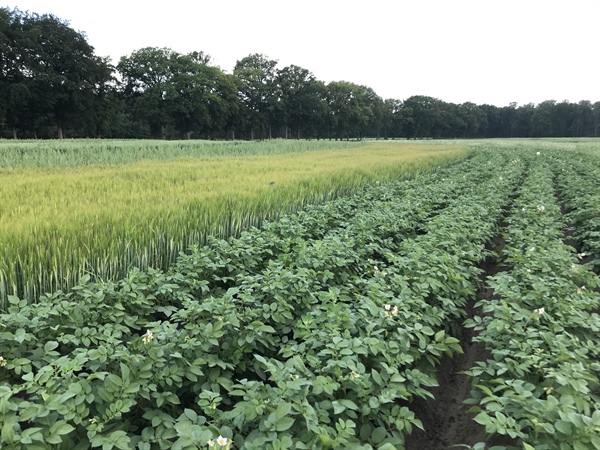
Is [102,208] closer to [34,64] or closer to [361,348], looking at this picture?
[361,348]

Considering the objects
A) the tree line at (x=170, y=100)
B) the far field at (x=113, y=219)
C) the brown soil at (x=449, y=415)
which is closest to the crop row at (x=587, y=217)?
the brown soil at (x=449, y=415)

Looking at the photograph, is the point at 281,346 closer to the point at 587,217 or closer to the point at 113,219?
the point at 113,219

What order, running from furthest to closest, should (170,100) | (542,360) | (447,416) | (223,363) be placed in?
(170,100), (447,416), (542,360), (223,363)

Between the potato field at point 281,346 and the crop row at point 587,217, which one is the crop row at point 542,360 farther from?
the crop row at point 587,217

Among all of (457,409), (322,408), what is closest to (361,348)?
(322,408)

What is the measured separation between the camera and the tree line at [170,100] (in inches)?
1718

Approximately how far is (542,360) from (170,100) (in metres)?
59.0

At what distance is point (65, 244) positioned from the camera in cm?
347

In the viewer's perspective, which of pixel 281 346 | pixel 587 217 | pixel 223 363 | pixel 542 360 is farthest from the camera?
pixel 587 217

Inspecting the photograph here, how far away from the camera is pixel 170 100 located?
2142 inches

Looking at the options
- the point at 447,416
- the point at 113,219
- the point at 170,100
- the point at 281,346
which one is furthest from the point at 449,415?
the point at 170,100

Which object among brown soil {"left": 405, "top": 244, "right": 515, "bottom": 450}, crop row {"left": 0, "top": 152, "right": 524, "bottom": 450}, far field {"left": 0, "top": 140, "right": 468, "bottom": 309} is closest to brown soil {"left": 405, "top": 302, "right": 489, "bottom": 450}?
brown soil {"left": 405, "top": 244, "right": 515, "bottom": 450}

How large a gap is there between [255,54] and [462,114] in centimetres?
6227

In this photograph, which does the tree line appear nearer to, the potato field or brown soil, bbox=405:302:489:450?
the potato field
